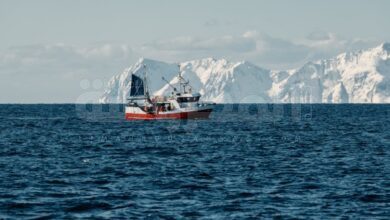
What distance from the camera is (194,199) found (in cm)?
3950

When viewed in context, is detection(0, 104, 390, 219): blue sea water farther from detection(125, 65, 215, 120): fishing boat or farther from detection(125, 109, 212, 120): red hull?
detection(125, 109, 212, 120): red hull

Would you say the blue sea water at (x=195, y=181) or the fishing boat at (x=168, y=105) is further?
the fishing boat at (x=168, y=105)

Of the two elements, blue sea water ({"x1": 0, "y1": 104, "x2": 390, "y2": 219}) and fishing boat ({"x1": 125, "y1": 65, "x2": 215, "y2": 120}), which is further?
fishing boat ({"x1": 125, "y1": 65, "x2": 215, "y2": 120})

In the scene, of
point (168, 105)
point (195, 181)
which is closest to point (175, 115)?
point (168, 105)

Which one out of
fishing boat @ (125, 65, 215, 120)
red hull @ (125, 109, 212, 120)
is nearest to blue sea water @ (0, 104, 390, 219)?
fishing boat @ (125, 65, 215, 120)

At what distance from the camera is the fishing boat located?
141500mm

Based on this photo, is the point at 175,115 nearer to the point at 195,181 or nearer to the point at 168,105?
the point at 168,105

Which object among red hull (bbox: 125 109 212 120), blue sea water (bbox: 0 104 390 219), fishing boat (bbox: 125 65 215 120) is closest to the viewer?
blue sea water (bbox: 0 104 390 219)

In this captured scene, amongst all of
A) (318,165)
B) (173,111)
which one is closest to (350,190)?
(318,165)

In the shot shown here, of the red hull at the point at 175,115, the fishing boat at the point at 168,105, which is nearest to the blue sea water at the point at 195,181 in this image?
the fishing boat at the point at 168,105

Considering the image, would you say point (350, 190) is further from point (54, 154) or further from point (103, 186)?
point (54, 154)

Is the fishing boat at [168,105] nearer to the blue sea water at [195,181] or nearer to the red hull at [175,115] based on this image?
the red hull at [175,115]

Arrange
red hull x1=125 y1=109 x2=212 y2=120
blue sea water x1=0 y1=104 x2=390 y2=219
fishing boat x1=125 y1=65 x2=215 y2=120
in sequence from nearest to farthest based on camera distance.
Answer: blue sea water x1=0 y1=104 x2=390 y2=219, fishing boat x1=125 y1=65 x2=215 y2=120, red hull x1=125 y1=109 x2=212 y2=120

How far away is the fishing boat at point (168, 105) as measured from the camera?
141500 mm
